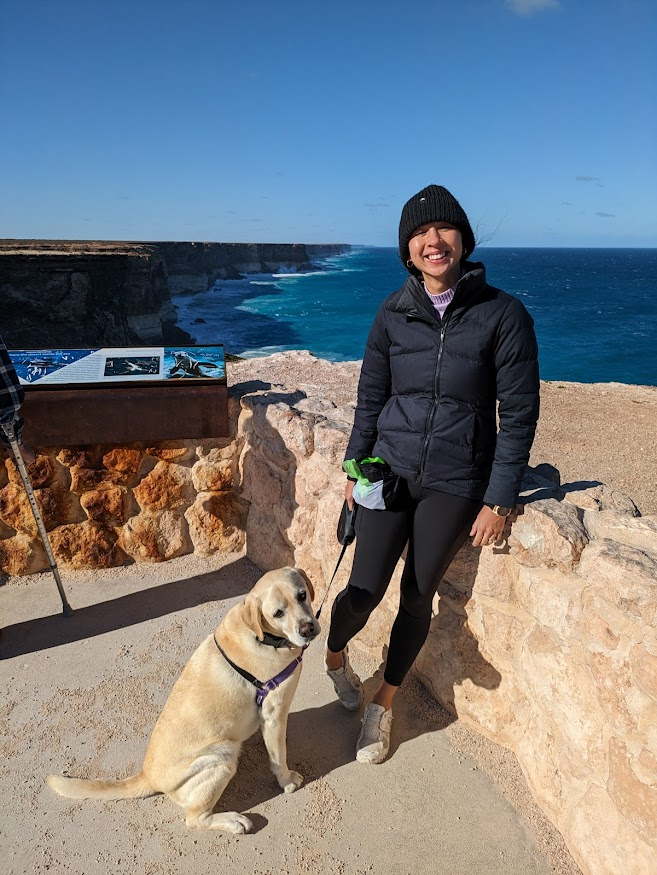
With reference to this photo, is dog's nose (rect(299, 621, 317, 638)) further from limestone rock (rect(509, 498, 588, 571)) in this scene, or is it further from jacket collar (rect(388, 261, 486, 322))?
jacket collar (rect(388, 261, 486, 322))

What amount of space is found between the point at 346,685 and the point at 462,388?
6.39 ft

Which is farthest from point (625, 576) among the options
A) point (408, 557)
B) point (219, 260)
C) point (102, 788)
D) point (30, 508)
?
point (219, 260)

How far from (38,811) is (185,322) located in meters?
68.2

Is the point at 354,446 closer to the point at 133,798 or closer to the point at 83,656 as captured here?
the point at 133,798

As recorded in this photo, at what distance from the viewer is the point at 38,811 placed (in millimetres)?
2879

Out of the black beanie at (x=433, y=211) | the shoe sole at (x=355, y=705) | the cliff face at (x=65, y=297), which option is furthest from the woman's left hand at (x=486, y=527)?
the cliff face at (x=65, y=297)

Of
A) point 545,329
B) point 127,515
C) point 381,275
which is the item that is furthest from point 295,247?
point 127,515

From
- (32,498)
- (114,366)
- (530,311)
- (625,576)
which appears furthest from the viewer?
(530,311)

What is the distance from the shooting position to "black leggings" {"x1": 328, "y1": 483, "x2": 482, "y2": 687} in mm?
2727

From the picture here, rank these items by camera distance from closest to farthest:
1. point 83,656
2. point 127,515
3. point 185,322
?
point 83,656
point 127,515
point 185,322

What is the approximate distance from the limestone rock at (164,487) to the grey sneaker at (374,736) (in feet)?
7.77

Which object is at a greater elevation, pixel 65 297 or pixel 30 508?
pixel 30 508

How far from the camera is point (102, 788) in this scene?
2676 millimetres

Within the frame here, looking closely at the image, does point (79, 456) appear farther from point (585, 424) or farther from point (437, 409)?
point (585, 424)
